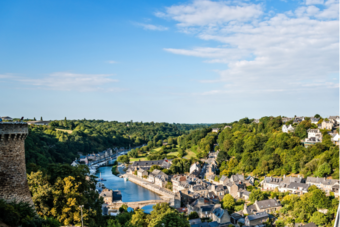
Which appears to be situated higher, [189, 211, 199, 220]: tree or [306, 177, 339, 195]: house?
[306, 177, 339, 195]: house

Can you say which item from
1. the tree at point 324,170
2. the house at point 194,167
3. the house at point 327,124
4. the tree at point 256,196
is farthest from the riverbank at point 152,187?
the house at point 327,124

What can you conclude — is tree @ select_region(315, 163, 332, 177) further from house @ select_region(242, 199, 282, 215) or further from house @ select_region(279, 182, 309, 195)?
house @ select_region(242, 199, 282, 215)

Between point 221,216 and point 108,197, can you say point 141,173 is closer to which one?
point 108,197

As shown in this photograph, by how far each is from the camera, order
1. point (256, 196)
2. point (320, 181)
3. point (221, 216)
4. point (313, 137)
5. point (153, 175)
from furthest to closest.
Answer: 1. point (153, 175)
2. point (313, 137)
3. point (320, 181)
4. point (256, 196)
5. point (221, 216)

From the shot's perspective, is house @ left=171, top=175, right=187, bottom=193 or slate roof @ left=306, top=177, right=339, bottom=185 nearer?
slate roof @ left=306, top=177, right=339, bottom=185

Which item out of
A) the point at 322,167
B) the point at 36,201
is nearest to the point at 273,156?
the point at 322,167

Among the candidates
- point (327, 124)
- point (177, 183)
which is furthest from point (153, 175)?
point (327, 124)

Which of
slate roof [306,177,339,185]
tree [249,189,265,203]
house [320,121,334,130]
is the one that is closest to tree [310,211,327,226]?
tree [249,189,265,203]

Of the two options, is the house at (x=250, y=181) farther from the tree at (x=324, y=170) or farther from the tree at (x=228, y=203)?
the tree at (x=324, y=170)
